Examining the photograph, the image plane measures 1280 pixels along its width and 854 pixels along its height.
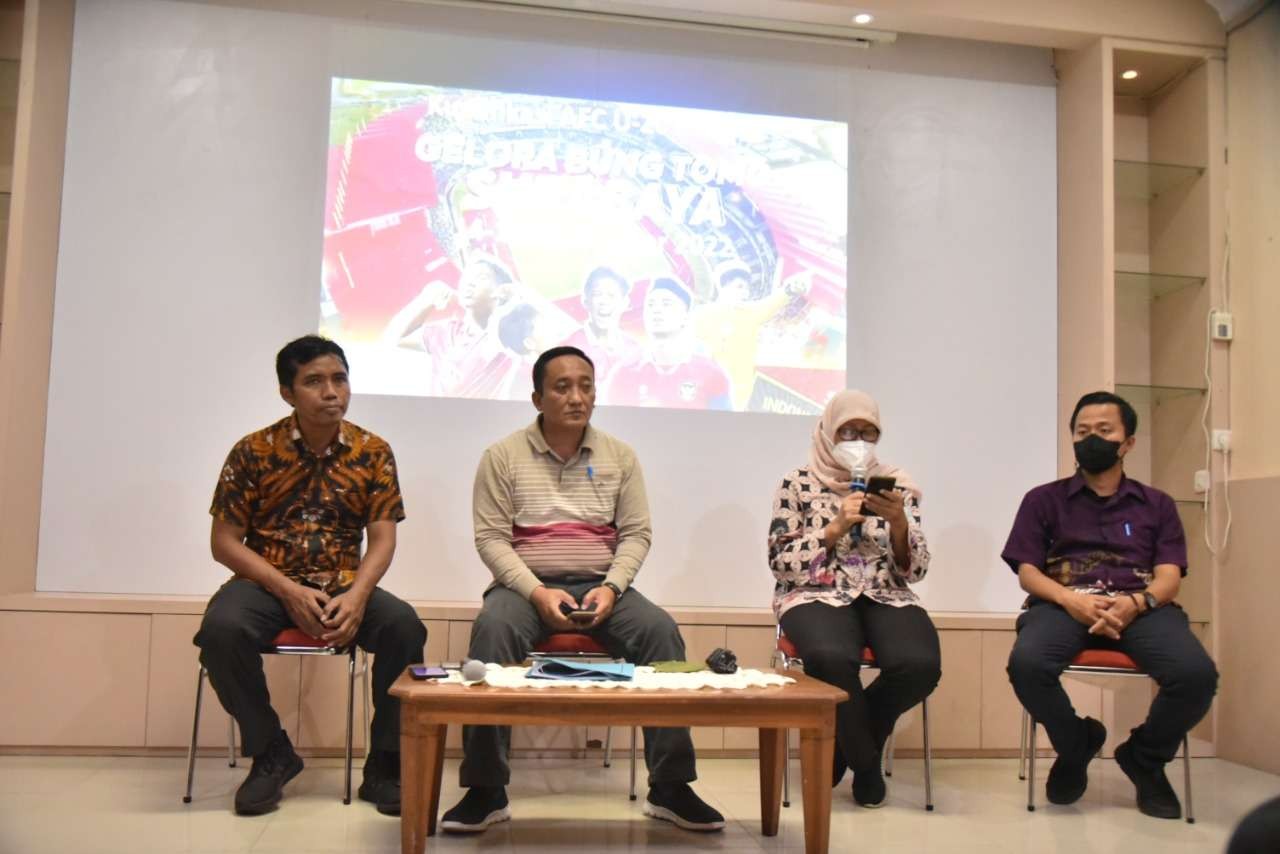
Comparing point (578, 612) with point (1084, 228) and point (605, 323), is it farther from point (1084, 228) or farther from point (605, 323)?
point (1084, 228)

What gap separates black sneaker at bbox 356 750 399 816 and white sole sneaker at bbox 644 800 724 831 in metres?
0.62

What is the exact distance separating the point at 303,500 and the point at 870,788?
66.3 inches

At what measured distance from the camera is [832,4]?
3842 mm

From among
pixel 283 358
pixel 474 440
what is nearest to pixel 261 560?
pixel 283 358

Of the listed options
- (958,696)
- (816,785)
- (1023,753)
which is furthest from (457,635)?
(1023,753)

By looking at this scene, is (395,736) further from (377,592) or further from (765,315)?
(765,315)

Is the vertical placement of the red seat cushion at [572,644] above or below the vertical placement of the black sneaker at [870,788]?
above

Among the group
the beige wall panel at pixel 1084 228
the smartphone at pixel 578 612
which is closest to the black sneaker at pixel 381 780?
the smartphone at pixel 578 612

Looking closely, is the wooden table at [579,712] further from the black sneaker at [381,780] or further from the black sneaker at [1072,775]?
the black sneaker at [1072,775]

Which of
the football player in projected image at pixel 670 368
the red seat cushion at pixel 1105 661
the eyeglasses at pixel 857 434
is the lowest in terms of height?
the red seat cushion at pixel 1105 661

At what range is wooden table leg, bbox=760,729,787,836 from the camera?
8.37 ft

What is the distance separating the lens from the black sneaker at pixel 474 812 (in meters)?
2.50

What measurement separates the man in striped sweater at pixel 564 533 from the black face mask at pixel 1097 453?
125 cm

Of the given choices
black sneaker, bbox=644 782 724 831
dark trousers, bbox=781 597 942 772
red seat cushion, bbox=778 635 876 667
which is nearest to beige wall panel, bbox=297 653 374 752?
black sneaker, bbox=644 782 724 831
